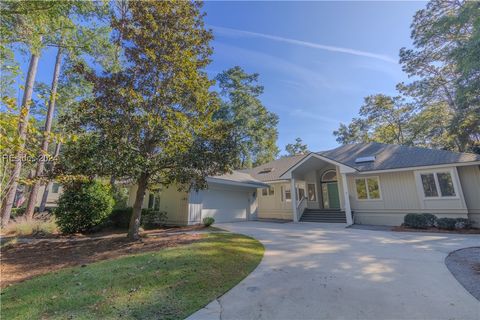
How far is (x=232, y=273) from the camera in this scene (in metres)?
5.30

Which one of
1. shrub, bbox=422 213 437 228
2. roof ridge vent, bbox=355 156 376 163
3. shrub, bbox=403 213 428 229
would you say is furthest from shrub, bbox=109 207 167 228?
shrub, bbox=422 213 437 228

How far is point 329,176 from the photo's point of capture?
722 inches

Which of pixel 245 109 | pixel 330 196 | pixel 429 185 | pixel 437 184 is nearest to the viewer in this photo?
pixel 437 184

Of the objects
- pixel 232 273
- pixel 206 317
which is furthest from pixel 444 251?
pixel 206 317

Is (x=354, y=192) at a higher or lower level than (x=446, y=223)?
higher

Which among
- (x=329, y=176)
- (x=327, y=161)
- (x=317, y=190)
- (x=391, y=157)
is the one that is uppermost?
(x=391, y=157)

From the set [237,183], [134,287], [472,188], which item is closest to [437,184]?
[472,188]

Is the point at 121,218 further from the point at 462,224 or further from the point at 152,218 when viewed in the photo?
the point at 462,224

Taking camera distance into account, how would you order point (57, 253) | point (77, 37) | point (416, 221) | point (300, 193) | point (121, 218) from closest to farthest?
point (57, 253), point (77, 37), point (416, 221), point (121, 218), point (300, 193)

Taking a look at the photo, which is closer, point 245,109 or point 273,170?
point 273,170

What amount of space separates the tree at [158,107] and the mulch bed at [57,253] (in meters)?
1.21

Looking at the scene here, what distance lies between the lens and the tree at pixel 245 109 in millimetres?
27906

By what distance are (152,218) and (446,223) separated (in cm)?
1595

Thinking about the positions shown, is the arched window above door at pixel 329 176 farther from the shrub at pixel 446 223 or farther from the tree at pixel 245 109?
the tree at pixel 245 109
